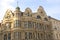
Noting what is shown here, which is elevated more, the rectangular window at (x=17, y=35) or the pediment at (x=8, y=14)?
the pediment at (x=8, y=14)

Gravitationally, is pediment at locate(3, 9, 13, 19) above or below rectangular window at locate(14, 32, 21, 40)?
above

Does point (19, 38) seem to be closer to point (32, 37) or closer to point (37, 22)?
point (32, 37)

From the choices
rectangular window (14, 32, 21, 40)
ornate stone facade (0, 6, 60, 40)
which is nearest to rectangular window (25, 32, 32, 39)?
ornate stone facade (0, 6, 60, 40)

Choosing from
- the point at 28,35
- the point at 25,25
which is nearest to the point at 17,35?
the point at 28,35

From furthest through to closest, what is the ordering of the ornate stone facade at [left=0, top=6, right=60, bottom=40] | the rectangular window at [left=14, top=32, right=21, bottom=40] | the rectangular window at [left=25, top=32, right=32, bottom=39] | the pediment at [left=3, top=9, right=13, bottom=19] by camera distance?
the pediment at [left=3, top=9, right=13, bottom=19] < the rectangular window at [left=25, top=32, right=32, bottom=39] < the ornate stone facade at [left=0, top=6, right=60, bottom=40] < the rectangular window at [left=14, top=32, right=21, bottom=40]

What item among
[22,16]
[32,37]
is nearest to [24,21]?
[22,16]

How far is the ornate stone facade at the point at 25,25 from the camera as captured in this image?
50.0 m

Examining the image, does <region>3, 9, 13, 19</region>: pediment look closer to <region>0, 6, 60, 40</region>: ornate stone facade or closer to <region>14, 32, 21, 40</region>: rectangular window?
<region>0, 6, 60, 40</region>: ornate stone facade

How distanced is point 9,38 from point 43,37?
30.3 feet

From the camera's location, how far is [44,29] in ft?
175

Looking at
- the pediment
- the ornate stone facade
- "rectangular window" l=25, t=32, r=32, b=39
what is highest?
the pediment

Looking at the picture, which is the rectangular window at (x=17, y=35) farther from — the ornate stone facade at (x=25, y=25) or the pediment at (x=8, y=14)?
the pediment at (x=8, y=14)

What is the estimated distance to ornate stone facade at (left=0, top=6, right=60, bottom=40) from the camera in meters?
50.0

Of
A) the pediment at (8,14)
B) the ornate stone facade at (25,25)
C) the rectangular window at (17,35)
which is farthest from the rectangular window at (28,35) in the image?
the pediment at (8,14)
